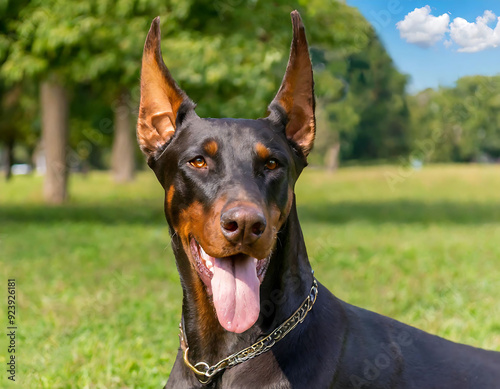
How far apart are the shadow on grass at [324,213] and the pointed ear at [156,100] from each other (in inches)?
479

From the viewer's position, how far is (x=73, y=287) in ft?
25.2

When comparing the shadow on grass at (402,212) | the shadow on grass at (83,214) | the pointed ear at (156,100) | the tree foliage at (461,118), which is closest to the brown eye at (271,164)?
the pointed ear at (156,100)

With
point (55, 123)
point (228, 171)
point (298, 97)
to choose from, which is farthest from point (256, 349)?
point (55, 123)

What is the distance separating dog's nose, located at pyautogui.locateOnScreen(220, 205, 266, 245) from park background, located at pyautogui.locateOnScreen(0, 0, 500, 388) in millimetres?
1775

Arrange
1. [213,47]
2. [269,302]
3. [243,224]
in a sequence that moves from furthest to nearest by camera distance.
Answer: [213,47] → [269,302] → [243,224]

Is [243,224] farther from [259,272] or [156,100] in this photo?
[156,100]

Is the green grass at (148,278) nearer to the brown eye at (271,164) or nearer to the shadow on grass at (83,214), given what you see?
the shadow on grass at (83,214)

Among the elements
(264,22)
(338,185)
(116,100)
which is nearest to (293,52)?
(264,22)

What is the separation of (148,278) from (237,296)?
5.64 m

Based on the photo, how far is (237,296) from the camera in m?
2.76

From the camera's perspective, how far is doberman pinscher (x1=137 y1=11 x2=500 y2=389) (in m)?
2.76

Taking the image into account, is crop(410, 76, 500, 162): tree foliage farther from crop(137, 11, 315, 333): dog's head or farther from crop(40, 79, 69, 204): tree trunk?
crop(40, 79, 69, 204): tree trunk

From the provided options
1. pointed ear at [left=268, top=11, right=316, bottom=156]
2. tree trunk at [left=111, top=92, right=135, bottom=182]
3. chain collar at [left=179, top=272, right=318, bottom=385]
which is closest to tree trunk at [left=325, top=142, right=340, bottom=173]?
tree trunk at [left=111, top=92, right=135, bottom=182]

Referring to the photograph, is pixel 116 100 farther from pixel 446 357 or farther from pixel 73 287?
pixel 446 357
